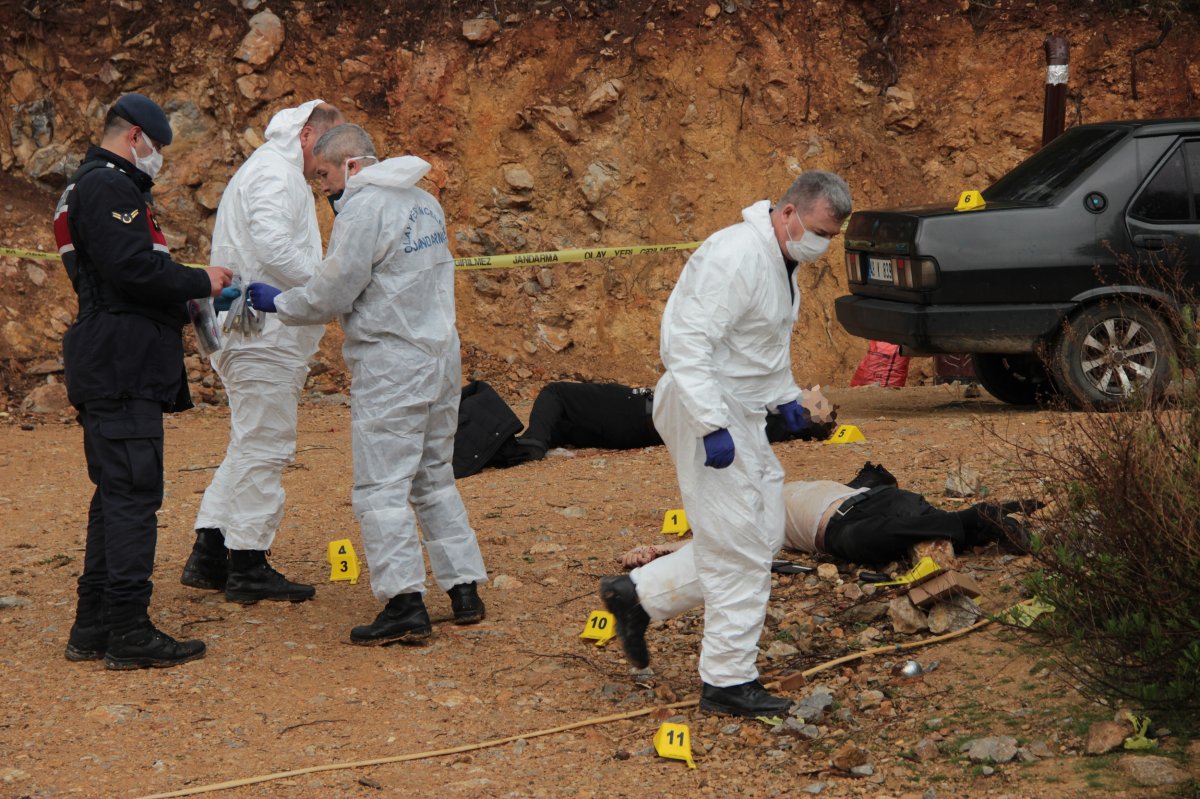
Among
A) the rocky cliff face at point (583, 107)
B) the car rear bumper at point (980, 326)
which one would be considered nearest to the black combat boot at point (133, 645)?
the car rear bumper at point (980, 326)

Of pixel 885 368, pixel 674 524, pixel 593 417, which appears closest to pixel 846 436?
pixel 593 417

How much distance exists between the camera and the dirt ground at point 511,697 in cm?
427

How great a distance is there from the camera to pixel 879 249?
9.15m

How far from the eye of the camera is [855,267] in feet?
31.2

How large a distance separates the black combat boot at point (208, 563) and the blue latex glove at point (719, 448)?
111 inches

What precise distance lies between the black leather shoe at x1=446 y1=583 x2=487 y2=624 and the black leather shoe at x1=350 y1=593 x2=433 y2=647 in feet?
0.81

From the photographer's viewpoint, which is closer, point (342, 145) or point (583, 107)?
point (342, 145)

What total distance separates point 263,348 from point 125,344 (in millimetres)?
889

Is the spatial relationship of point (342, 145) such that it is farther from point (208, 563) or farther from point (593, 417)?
point (593, 417)

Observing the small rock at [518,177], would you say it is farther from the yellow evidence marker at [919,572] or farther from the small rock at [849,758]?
the small rock at [849,758]

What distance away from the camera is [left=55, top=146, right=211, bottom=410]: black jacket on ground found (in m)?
5.05

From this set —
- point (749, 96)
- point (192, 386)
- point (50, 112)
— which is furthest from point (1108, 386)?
point (50, 112)

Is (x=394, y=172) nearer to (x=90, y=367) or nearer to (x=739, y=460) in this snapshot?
(x=90, y=367)

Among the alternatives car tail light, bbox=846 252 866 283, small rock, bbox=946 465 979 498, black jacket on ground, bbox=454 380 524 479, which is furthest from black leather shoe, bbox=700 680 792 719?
car tail light, bbox=846 252 866 283
